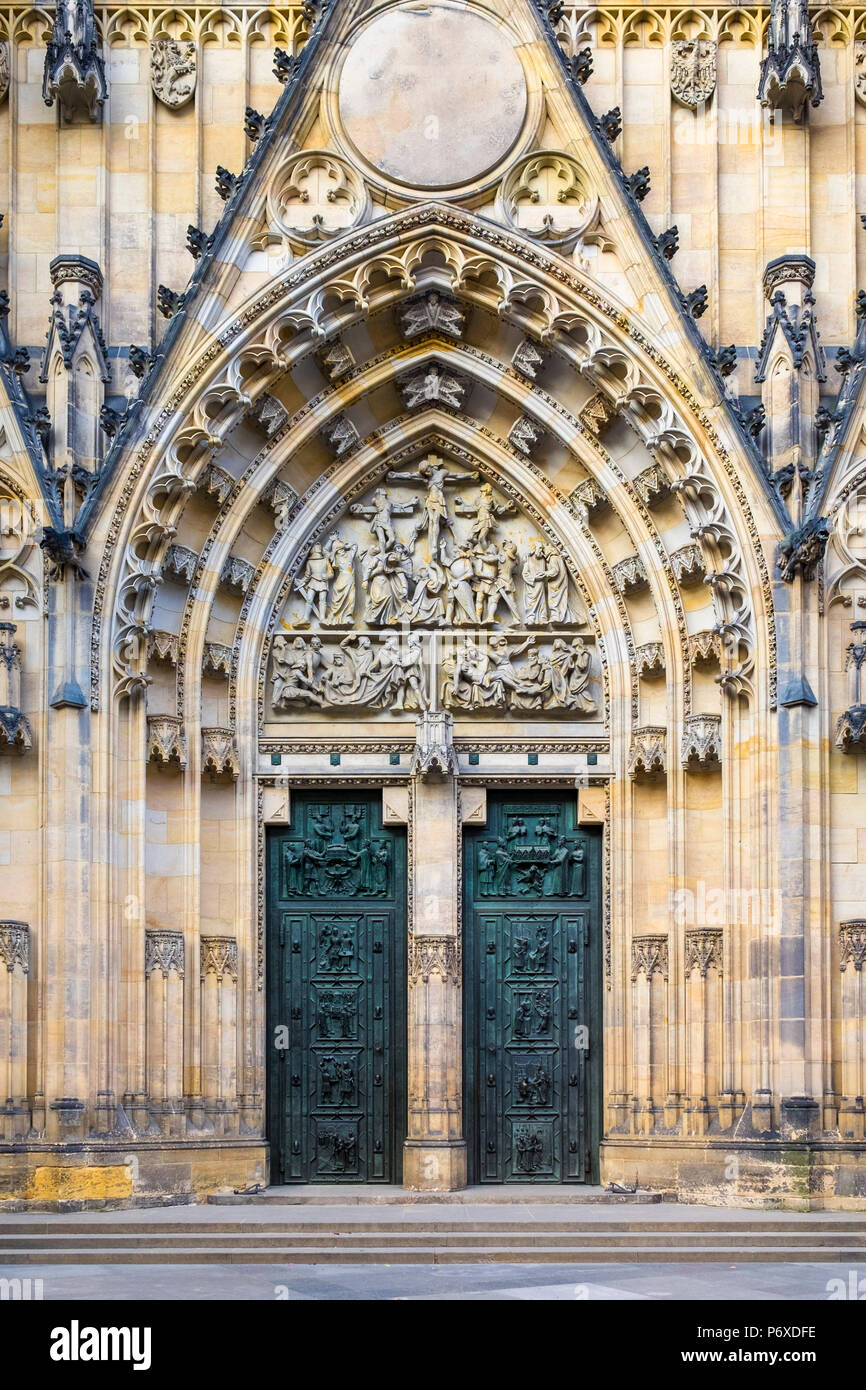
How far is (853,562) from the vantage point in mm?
17375

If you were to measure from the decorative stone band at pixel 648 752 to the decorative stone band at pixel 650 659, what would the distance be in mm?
486

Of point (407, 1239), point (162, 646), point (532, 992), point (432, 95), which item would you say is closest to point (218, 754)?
point (162, 646)

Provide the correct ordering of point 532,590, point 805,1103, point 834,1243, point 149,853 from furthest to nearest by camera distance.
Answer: point 532,590 → point 149,853 → point 805,1103 → point 834,1243

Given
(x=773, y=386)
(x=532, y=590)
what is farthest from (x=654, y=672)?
(x=773, y=386)

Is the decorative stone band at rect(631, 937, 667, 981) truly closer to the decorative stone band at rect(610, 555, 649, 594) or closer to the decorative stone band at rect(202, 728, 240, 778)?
the decorative stone band at rect(610, 555, 649, 594)

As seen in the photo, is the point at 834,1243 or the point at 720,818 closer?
the point at 834,1243

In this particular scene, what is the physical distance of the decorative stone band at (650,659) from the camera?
1828 centimetres

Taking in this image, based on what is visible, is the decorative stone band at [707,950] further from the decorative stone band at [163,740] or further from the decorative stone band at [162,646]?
the decorative stone band at [162,646]

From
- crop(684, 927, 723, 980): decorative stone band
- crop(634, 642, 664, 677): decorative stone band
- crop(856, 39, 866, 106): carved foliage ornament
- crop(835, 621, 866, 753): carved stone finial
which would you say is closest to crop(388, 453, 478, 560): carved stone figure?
crop(634, 642, 664, 677): decorative stone band

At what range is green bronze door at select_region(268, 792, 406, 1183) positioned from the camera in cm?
1823

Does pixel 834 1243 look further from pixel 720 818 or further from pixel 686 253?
pixel 686 253

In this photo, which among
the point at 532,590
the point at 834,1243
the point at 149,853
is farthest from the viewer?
the point at 532,590

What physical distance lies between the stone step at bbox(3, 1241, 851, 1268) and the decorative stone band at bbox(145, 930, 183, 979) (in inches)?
142

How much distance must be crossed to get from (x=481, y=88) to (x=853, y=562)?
529 cm
